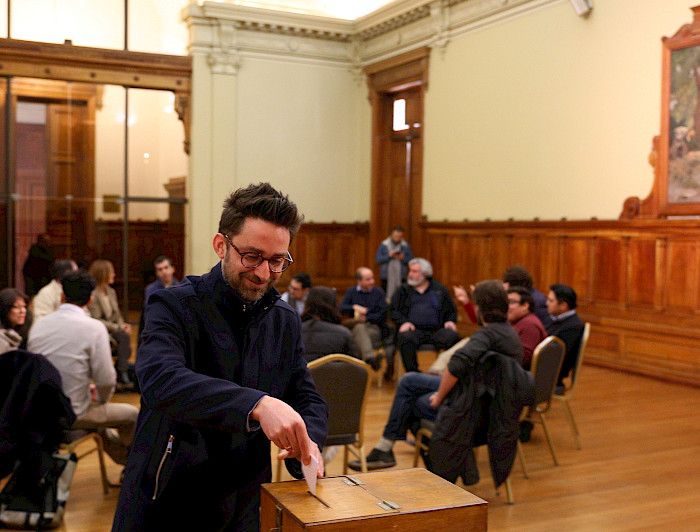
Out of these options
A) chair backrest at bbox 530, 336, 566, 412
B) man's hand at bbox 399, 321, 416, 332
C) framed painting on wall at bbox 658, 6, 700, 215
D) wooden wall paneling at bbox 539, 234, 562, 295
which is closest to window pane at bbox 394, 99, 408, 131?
wooden wall paneling at bbox 539, 234, 562, 295

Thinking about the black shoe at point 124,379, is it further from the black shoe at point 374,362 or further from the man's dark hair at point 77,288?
the man's dark hair at point 77,288

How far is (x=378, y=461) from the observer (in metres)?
5.14

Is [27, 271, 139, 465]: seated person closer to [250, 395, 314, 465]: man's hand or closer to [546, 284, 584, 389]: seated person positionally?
[250, 395, 314, 465]: man's hand

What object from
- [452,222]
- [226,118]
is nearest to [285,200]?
[452,222]

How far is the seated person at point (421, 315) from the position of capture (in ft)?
25.4

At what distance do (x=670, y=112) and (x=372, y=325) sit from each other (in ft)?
14.1

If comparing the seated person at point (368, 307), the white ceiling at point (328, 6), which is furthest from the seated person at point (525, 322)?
the white ceiling at point (328, 6)

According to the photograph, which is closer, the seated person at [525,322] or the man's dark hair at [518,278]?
the seated person at [525,322]

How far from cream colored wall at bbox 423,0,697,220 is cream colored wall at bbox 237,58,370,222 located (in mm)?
2362

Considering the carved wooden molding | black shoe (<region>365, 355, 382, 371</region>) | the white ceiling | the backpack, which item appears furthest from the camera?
the white ceiling

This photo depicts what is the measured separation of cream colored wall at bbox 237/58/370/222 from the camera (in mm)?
14172

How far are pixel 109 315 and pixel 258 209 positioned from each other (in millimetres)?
6245

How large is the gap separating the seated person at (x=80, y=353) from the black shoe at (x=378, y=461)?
1587 millimetres

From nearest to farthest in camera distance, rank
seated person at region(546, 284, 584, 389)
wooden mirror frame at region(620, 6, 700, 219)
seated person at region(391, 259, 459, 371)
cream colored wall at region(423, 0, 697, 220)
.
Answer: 1. seated person at region(546, 284, 584, 389)
2. seated person at region(391, 259, 459, 371)
3. wooden mirror frame at region(620, 6, 700, 219)
4. cream colored wall at region(423, 0, 697, 220)
